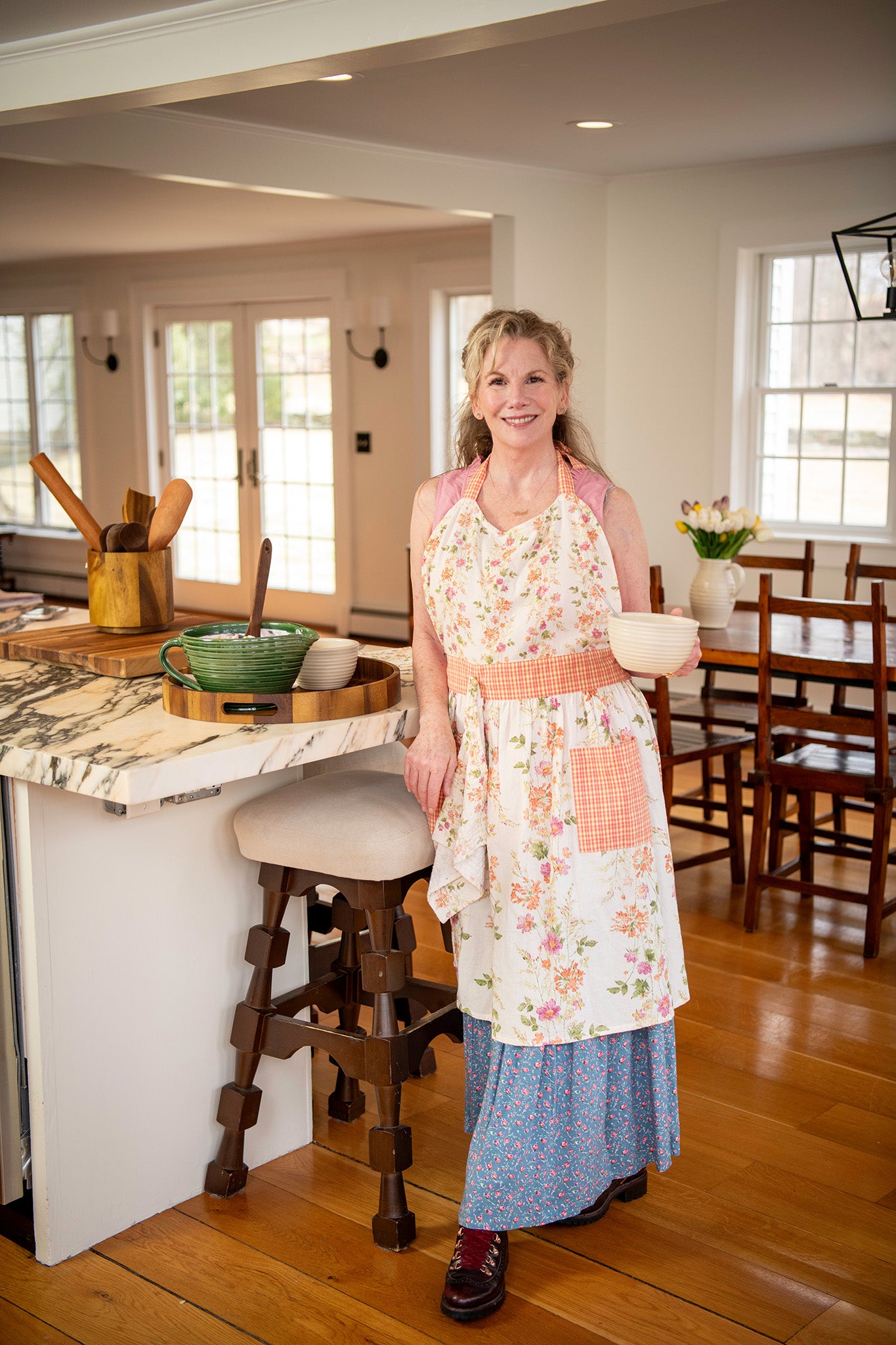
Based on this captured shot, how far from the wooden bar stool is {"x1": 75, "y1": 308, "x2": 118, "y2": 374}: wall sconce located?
303 inches

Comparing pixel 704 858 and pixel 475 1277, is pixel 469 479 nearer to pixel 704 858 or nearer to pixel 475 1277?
pixel 475 1277

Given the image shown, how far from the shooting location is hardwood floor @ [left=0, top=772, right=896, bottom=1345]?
1966 mm

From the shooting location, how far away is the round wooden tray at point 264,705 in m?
2.08

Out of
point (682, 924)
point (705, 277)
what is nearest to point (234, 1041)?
point (682, 924)

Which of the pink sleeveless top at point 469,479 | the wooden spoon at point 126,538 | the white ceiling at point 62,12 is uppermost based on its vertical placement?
the white ceiling at point 62,12

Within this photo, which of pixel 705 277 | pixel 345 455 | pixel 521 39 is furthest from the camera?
pixel 345 455

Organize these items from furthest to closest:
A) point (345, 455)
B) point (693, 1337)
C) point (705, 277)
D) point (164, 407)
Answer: point (164, 407), point (345, 455), point (705, 277), point (693, 1337)

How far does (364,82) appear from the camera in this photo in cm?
390

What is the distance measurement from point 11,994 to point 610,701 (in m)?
1.13

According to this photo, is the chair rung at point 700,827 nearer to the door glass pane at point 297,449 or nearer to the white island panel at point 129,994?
the white island panel at point 129,994

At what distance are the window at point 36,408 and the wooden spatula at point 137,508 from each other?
7.70 metres

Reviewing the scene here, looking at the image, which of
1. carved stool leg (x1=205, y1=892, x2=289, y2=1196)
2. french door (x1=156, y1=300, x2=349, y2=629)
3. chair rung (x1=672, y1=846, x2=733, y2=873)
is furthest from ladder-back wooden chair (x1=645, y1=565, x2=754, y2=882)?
french door (x1=156, y1=300, x2=349, y2=629)

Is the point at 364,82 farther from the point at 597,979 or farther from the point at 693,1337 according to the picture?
the point at 693,1337

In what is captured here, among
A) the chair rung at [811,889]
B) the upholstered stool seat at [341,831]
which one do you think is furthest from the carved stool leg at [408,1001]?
the chair rung at [811,889]
